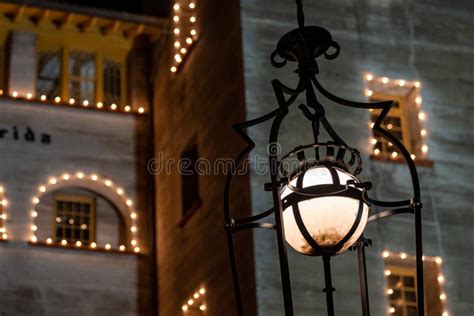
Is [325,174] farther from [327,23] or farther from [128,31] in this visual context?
[128,31]

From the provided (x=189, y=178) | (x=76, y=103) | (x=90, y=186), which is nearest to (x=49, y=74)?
(x=76, y=103)

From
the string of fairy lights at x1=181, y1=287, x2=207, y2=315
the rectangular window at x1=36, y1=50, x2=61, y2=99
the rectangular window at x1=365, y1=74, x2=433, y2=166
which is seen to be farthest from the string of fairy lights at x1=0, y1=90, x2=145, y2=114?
the rectangular window at x1=365, y1=74, x2=433, y2=166

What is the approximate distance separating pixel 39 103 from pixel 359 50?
5.91 metres

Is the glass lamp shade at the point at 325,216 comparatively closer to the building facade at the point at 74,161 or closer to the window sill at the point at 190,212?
the window sill at the point at 190,212

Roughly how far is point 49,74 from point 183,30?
3.11 metres

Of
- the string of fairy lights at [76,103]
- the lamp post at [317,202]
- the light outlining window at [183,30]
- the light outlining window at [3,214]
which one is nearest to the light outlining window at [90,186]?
the light outlining window at [3,214]

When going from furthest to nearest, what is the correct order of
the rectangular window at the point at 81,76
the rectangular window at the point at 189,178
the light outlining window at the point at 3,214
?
the rectangular window at the point at 81,76, the light outlining window at the point at 3,214, the rectangular window at the point at 189,178

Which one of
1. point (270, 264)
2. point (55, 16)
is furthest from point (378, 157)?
point (55, 16)

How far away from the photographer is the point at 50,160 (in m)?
18.6

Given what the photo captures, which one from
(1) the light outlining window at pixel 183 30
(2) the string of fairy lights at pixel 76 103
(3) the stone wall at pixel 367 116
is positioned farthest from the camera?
(2) the string of fairy lights at pixel 76 103

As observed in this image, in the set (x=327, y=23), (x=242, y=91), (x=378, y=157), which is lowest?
(x=378, y=157)

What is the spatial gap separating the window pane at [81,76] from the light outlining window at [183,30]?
7.32 ft

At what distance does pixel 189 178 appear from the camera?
674 inches

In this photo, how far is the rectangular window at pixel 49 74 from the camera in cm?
1961
